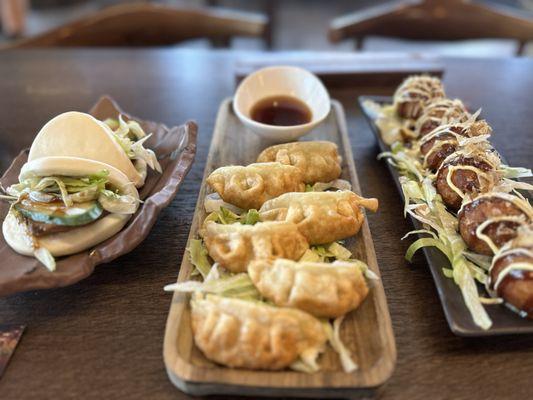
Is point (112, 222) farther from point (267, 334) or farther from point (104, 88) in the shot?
point (104, 88)

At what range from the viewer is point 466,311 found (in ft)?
5.55

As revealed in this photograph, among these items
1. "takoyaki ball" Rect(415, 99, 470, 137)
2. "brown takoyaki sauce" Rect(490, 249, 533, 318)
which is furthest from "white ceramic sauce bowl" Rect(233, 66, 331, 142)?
"brown takoyaki sauce" Rect(490, 249, 533, 318)

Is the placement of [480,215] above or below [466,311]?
above

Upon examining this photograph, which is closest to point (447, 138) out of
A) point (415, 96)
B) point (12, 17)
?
point (415, 96)

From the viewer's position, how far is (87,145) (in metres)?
2.14

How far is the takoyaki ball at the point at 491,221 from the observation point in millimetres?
1837

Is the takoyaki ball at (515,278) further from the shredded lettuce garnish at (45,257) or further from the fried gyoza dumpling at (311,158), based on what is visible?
the shredded lettuce garnish at (45,257)

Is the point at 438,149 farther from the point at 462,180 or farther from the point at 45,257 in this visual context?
the point at 45,257

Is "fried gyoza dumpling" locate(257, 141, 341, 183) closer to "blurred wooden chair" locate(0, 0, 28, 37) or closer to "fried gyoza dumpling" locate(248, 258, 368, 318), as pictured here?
"fried gyoza dumpling" locate(248, 258, 368, 318)

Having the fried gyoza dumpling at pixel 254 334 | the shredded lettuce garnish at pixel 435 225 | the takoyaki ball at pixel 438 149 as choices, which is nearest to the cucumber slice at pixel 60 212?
the fried gyoza dumpling at pixel 254 334

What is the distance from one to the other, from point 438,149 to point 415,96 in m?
0.63

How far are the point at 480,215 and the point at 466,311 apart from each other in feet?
1.54

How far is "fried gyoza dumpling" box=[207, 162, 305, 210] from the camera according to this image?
2121 mm

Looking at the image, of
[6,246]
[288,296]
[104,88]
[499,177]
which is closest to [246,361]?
[288,296]
